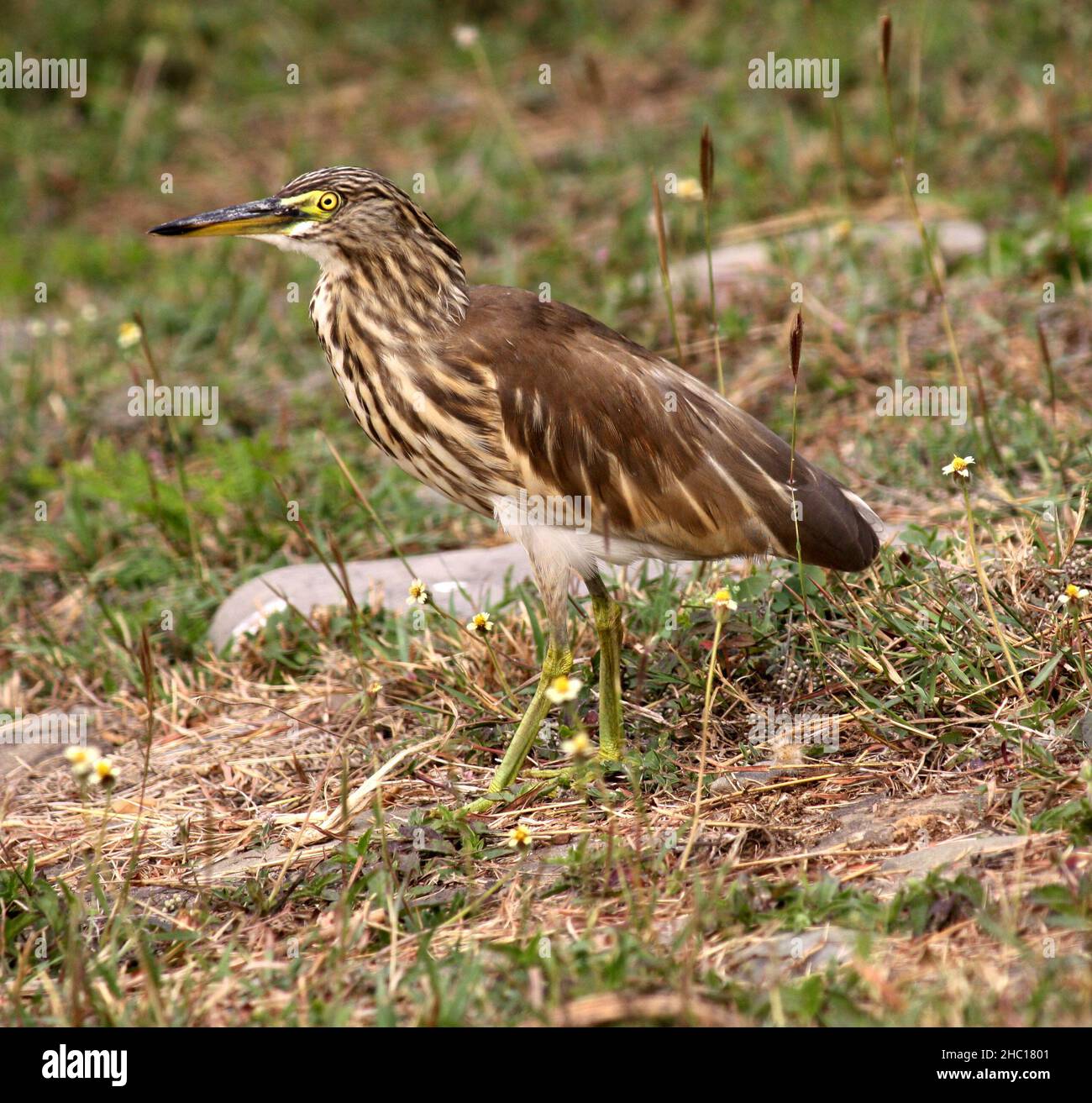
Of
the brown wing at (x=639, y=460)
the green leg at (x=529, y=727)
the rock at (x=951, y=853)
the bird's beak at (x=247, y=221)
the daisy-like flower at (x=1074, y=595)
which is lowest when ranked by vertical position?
the rock at (x=951, y=853)

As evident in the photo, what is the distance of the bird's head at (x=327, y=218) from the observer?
3664mm

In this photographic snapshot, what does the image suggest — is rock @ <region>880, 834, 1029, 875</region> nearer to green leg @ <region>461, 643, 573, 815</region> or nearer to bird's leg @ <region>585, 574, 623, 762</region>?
bird's leg @ <region>585, 574, 623, 762</region>

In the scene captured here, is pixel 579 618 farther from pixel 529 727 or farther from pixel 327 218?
pixel 327 218

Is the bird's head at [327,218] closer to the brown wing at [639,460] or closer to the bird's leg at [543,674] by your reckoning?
the brown wing at [639,460]

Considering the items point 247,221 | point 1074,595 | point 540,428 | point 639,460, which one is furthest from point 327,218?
point 1074,595

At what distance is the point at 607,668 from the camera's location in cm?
374

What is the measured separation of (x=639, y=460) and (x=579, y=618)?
2.73 feet

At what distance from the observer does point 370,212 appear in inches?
145

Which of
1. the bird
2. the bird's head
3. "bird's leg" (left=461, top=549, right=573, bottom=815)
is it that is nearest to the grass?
"bird's leg" (left=461, top=549, right=573, bottom=815)

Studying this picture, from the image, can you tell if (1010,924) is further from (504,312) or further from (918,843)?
(504,312)

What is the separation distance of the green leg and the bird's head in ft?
3.73

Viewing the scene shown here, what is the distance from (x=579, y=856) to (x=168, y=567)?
2.40m

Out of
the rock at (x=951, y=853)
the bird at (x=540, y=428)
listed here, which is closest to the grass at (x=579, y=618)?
the rock at (x=951, y=853)

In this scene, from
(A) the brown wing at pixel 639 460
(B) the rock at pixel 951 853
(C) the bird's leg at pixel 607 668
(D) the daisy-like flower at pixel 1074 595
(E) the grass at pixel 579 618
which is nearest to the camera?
(E) the grass at pixel 579 618
